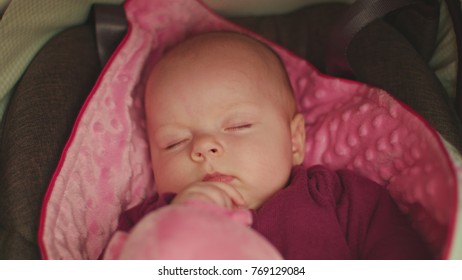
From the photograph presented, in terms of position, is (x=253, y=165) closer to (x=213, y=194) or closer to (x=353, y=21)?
(x=213, y=194)

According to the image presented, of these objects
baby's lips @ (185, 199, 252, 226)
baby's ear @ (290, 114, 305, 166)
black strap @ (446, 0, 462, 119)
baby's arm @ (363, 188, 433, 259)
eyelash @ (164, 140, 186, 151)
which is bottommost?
baby's arm @ (363, 188, 433, 259)

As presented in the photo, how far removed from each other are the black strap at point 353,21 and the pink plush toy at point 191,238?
61 cm

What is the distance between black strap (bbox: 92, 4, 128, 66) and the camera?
4.42 feet

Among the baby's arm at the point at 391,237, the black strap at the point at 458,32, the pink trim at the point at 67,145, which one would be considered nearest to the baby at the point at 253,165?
the baby's arm at the point at 391,237

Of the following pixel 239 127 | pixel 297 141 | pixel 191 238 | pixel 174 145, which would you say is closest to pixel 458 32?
pixel 297 141

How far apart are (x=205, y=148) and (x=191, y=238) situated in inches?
13.0

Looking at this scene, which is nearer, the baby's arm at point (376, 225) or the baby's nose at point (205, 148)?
the baby's arm at point (376, 225)

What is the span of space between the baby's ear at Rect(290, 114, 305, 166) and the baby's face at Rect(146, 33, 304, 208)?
51 millimetres

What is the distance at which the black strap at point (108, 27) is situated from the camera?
1348 millimetres

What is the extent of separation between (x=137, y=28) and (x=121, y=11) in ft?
0.19

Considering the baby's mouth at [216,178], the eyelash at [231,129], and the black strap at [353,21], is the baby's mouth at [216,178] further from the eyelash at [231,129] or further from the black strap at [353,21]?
the black strap at [353,21]

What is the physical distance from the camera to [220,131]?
1142mm

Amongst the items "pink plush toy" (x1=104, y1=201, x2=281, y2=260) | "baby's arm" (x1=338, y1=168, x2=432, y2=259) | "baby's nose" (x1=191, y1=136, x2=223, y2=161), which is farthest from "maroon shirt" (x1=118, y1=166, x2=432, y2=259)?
"pink plush toy" (x1=104, y1=201, x2=281, y2=260)

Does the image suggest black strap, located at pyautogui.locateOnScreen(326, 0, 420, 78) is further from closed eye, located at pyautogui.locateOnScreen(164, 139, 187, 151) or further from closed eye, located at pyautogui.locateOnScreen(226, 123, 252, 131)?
closed eye, located at pyautogui.locateOnScreen(164, 139, 187, 151)
